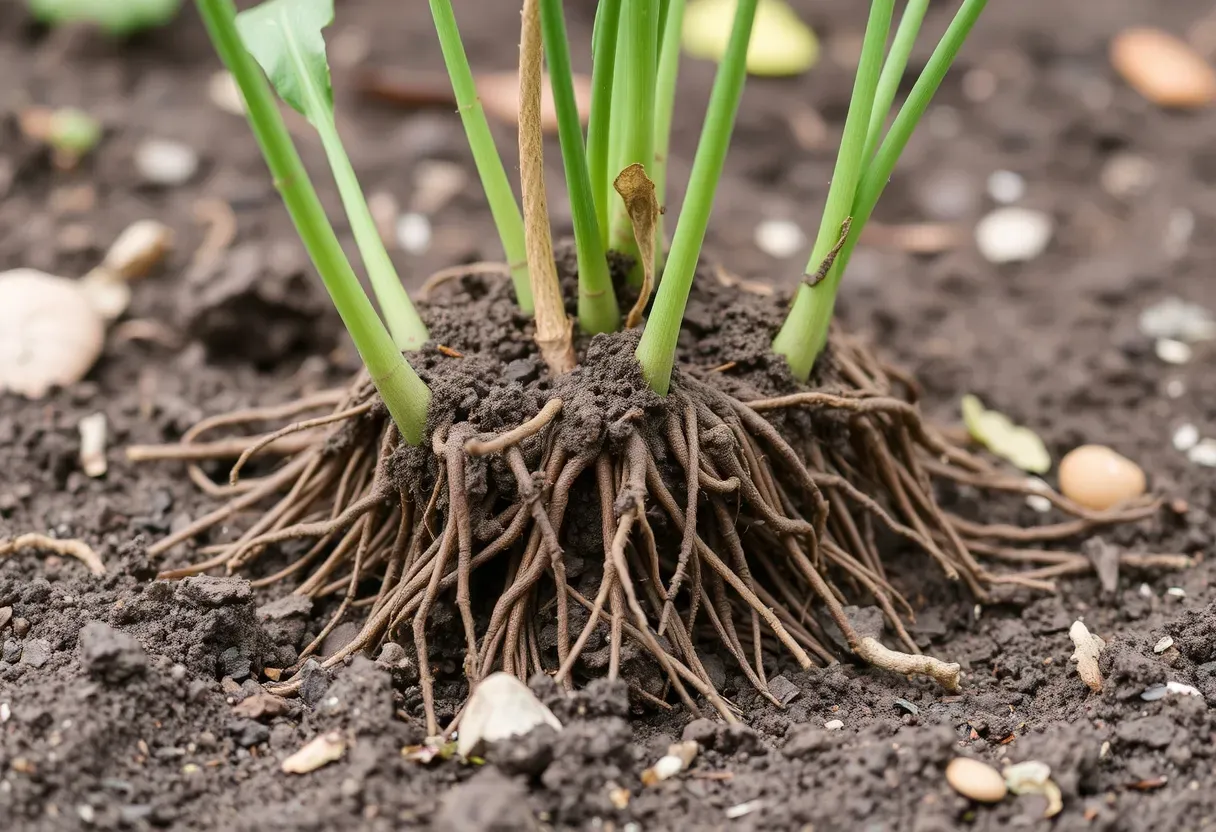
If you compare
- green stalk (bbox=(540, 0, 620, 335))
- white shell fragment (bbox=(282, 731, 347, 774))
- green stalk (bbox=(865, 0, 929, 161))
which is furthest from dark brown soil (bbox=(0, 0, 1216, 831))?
green stalk (bbox=(865, 0, 929, 161))

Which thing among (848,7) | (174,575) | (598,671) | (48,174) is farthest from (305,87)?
(848,7)

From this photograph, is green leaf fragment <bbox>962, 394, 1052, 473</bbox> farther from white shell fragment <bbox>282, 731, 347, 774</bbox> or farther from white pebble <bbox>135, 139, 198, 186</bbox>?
white pebble <bbox>135, 139, 198, 186</bbox>

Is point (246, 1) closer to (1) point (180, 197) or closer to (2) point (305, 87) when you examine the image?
(1) point (180, 197)

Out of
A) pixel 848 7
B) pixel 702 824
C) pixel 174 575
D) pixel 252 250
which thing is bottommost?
pixel 702 824

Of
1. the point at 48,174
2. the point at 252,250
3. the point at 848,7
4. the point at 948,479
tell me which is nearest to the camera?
the point at 948,479

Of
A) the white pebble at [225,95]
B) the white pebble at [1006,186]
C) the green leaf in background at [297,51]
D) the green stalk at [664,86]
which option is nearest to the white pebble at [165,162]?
the white pebble at [225,95]

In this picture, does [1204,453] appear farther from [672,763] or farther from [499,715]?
[499,715]

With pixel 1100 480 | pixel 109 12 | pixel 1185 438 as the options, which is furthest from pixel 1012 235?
pixel 109 12
